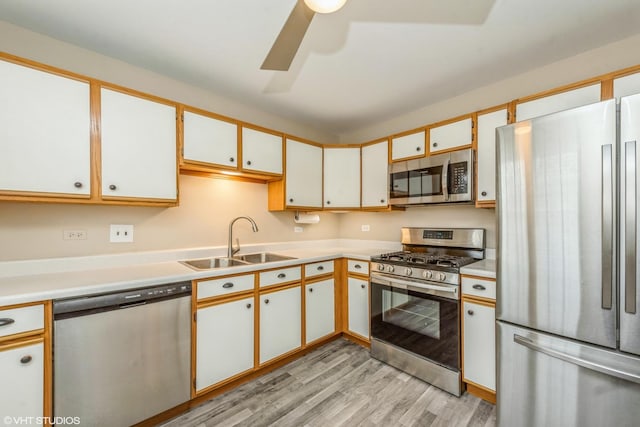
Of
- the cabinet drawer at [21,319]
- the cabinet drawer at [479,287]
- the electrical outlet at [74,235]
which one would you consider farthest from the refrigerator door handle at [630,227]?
the electrical outlet at [74,235]

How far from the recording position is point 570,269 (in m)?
1.27

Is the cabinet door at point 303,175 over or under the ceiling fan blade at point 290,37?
under

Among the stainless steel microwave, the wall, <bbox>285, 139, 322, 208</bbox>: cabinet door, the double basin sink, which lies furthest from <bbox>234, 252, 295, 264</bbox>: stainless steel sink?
the stainless steel microwave

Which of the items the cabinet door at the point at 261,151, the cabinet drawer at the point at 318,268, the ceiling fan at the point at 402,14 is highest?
the ceiling fan at the point at 402,14

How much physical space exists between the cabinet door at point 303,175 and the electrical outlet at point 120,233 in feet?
4.46

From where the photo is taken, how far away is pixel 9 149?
56.4 inches

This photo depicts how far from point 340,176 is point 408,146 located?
0.84 meters

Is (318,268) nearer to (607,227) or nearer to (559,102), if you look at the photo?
(607,227)

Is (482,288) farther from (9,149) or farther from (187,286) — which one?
(9,149)

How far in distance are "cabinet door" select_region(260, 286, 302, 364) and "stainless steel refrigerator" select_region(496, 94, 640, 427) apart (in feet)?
5.01

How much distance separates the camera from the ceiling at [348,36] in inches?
59.2

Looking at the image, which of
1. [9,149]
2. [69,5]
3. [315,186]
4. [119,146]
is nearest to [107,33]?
[69,5]

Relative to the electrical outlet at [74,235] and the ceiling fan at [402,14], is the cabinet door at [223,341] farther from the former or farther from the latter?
the ceiling fan at [402,14]

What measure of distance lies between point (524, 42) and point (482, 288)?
5.60 feet
